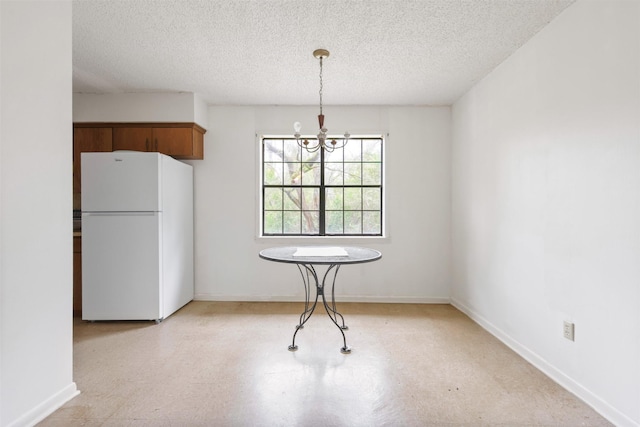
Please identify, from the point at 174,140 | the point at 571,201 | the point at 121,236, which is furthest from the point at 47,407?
the point at 571,201

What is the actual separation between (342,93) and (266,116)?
105 cm

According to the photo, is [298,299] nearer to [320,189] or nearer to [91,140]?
[320,189]

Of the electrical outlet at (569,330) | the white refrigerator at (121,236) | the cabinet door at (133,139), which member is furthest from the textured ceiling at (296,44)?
the electrical outlet at (569,330)

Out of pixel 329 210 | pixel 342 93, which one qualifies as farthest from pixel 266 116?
pixel 329 210

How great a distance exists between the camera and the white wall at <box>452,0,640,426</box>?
5.53ft

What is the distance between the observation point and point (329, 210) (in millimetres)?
4180

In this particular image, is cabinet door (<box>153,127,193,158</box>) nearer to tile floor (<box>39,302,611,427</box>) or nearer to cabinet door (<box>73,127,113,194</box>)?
cabinet door (<box>73,127,113,194</box>)

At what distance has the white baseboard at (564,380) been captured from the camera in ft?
5.63

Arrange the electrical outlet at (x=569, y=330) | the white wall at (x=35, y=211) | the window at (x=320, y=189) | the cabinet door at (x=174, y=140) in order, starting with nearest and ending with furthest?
the white wall at (x=35, y=211) → the electrical outlet at (x=569, y=330) → the cabinet door at (x=174, y=140) → the window at (x=320, y=189)

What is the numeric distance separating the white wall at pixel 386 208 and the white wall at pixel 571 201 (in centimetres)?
89

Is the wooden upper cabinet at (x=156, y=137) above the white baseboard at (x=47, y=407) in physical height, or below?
above

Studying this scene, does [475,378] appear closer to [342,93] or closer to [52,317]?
[52,317]

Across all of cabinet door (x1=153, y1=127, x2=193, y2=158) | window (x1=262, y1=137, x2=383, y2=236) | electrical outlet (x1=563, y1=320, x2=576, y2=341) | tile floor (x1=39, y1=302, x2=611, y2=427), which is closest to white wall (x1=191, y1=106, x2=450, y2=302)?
window (x1=262, y1=137, x2=383, y2=236)

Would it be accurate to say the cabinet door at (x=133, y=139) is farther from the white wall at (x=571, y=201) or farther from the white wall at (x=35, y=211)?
the white wall at (x=571, y=201)
